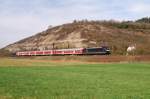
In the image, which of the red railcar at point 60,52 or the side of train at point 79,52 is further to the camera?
the red railcar at point 60,52

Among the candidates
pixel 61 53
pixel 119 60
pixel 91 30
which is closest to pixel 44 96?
pixel 119 60

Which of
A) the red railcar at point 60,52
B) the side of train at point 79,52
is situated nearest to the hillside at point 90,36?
the red railcar at point 60,52

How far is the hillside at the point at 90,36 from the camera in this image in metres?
127

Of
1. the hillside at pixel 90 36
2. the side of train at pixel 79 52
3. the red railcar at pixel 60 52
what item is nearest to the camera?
the side of train at pixel 79 52

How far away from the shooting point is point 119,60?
75.1 meters

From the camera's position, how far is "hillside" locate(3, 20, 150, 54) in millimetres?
127469

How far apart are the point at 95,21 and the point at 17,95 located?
14368 centimetres

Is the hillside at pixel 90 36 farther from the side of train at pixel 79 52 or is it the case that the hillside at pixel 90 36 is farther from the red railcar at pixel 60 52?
the side of train at pixel 79 52

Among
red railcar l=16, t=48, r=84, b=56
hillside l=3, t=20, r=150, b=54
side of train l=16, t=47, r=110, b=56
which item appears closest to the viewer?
side of train l=16, t=47, r=110, b=56

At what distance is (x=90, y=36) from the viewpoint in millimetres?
134375

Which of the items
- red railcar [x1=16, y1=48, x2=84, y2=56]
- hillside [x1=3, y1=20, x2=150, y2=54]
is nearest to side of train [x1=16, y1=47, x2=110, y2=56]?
red railcar [x1=16, y1=48, x2=84, y2=56]

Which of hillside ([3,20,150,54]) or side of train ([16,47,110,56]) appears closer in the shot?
side of train ([16,47,110,56])

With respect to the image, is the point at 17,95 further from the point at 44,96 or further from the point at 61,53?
the point at 61,53

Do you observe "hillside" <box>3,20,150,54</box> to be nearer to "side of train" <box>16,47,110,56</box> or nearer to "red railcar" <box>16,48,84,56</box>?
"red railcar" <box>16,48,84,56</box>
